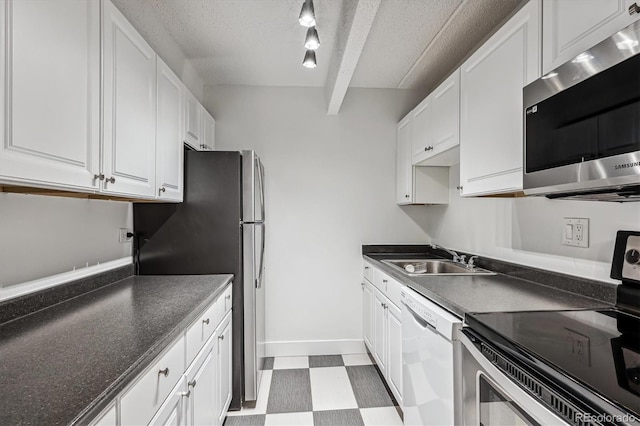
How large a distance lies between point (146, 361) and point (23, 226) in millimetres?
802

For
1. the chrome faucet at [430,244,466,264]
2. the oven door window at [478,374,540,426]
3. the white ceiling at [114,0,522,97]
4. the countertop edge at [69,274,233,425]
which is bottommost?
the oven door window at [478,374,540,426]

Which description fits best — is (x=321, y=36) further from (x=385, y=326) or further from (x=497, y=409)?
(x=497, y=409)

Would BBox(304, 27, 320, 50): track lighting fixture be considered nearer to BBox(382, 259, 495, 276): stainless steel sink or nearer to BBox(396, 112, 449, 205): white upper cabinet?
BBox(396, 112, 449, 205): white upper cabinet

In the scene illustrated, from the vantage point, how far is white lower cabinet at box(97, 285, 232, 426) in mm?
907

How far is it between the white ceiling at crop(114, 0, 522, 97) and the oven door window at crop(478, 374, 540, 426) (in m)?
1.67

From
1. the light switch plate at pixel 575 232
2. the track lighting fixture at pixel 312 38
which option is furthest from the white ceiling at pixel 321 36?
the light switch plate at pixel 575 232

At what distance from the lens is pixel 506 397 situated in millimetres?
971

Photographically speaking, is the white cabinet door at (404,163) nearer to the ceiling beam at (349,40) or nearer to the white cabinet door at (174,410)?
the ceiling beam at (349,40)

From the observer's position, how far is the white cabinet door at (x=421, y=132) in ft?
7.96

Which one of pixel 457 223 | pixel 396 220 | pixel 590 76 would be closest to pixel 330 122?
pixel 396 220

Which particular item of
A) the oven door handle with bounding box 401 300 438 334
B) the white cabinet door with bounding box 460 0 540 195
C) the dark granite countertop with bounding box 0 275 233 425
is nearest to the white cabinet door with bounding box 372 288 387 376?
the oven door handle with bounding box 401 300 438 334

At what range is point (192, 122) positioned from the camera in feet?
7.71

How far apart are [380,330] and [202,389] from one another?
141 centimetres

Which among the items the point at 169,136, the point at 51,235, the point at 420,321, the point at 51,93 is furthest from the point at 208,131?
the point at 420,321
